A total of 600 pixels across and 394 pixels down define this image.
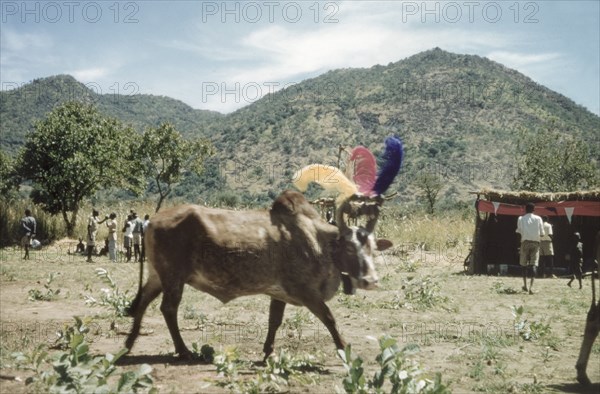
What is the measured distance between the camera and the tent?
1725 centimetres

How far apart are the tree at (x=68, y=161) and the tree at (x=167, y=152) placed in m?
3.57

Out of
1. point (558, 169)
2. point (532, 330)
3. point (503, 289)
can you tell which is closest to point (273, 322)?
point (532, 330)

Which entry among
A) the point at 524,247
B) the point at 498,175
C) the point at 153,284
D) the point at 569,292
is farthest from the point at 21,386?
the point at 498,175

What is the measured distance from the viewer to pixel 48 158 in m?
27.8

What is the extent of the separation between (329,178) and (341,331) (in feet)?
9.81

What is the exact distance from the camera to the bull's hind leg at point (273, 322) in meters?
6.52

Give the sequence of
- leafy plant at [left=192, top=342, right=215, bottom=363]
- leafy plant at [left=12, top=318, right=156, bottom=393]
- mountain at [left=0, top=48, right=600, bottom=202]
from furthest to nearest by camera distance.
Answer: mountain at [left=0, top=48, right=600, bottom=202], leafy plant at [left=192, top=342, right=215, bottom=363], leafy plant at [left=12, top=318, right=156, bottom=393]

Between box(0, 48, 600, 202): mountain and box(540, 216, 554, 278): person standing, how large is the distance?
44486 mm

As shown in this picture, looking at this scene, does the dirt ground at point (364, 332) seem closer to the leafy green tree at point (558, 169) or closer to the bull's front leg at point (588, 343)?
the bull's front leg at point (588, 343)

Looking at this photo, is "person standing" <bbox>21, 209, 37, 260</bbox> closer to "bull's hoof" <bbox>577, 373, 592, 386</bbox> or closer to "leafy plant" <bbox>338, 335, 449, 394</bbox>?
"leafy plant" <bbox>338, 335, 449, 394</bbox>

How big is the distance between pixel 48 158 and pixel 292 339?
946 inches

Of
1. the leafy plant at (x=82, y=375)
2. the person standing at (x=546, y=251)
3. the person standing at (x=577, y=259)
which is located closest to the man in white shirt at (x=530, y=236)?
the person standing at (x=577, y=259)

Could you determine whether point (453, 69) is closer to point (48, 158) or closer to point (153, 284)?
point (48, 158)

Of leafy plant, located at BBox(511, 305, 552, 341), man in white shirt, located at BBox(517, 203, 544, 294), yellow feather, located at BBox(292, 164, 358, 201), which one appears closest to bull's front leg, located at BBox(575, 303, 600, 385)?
leafy plant, located at BBox(511, 305, 552, 341)
